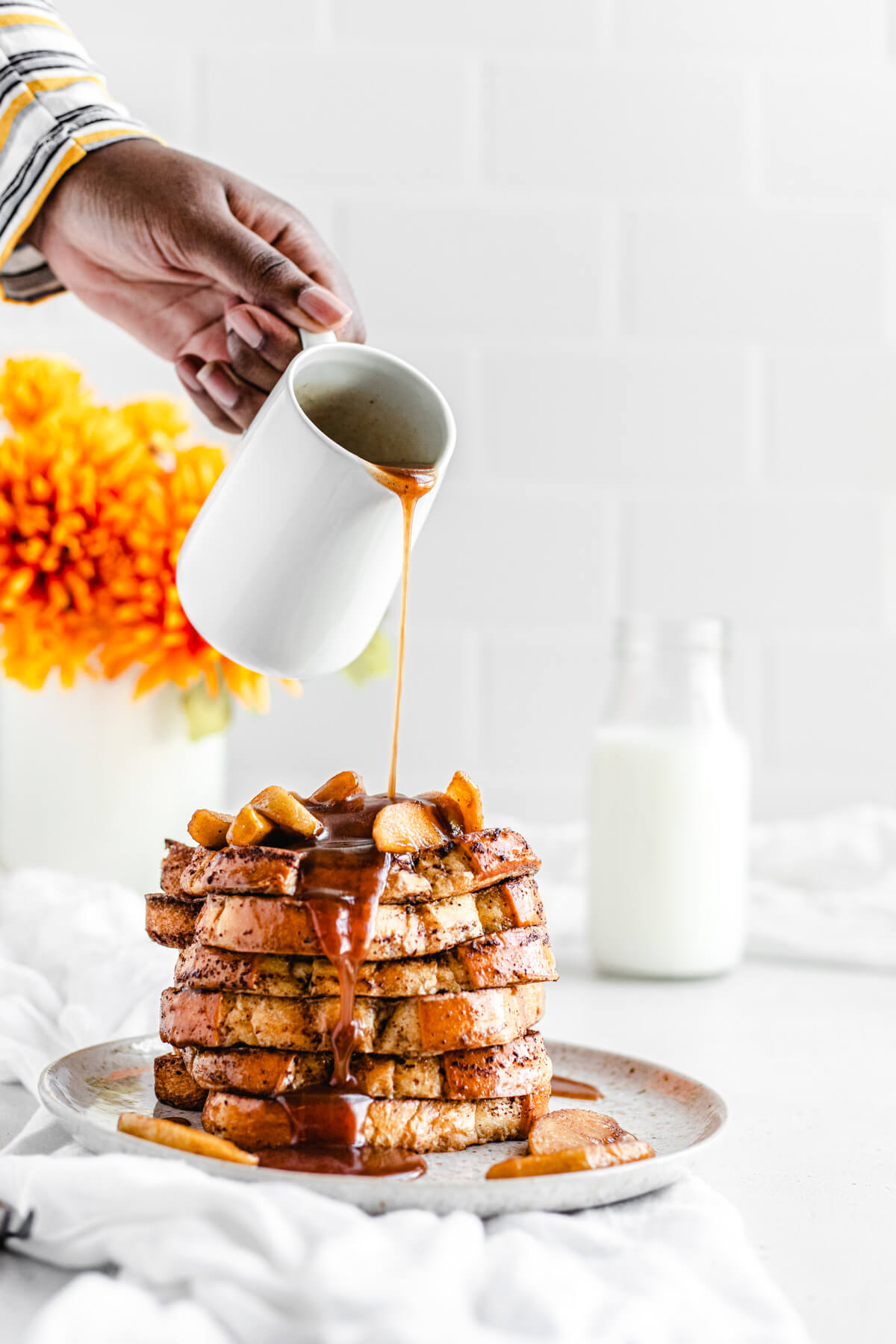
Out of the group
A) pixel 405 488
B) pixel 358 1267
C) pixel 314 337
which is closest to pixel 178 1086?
pixel 358 1267

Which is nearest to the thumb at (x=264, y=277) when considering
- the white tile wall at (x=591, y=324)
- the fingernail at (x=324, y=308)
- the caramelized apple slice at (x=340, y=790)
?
the fingernail at (x=324, y=308)

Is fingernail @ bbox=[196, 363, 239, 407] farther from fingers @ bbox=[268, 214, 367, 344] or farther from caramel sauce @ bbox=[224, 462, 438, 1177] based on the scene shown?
caramel sauce @ bbox=[224, 462, 438, 1177]

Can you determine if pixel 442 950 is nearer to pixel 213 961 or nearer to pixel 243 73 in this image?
pixel 213 961

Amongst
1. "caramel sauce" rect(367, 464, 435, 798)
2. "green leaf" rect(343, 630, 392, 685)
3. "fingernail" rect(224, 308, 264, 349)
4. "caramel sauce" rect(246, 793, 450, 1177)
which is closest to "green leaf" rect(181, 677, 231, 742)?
"green leaf" rect(343, 630, 392, 685)

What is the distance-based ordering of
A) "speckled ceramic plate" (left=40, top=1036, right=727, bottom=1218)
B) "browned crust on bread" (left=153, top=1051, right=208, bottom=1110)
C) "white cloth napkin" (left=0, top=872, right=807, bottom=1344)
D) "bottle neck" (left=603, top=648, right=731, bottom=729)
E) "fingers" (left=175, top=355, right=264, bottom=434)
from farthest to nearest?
"bottle neck" (left=603, top=648, right=731, bottom=729)
"fingers" (left=175, top=355, right=264, bottom=434)
"browned crust on bread" (left=153, top=1051, right=208, bottom=1110)
"speckled ceramic plate" (left=40, top=1036, right=727, bottom=1218)
"white cloth napkin" (left=0, top=872, right=807, bottom=1344)

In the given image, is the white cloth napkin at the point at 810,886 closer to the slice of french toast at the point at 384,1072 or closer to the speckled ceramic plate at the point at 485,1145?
the speckled ceramic plate at the point at 485,1145

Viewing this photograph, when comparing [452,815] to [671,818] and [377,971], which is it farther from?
[671,818]

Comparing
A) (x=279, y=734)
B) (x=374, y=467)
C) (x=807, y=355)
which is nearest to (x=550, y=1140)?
(x=374, y=467)
